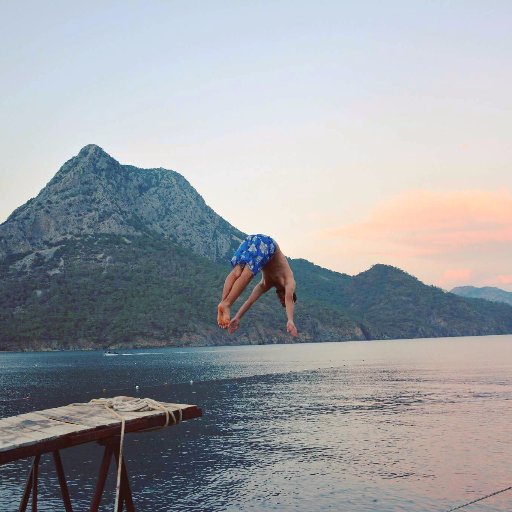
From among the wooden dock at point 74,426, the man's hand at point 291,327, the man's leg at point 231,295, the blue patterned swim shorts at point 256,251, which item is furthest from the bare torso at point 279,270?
the wooden dock at point 74,426

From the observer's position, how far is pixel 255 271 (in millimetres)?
9961

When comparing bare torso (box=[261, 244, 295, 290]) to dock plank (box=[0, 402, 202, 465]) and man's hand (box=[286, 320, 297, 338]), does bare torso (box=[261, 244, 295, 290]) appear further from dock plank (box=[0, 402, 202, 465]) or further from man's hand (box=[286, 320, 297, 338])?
dock plank (box=[0, 402, 202, 465])

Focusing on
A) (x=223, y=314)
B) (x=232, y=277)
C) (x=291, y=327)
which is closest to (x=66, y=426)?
(x=223, y=314)

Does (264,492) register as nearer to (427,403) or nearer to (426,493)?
(426,493)

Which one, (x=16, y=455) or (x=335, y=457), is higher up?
(x=16, y=455)

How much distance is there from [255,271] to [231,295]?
0.67m

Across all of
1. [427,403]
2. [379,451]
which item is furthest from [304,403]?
[379,451]

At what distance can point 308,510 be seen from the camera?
158 ft

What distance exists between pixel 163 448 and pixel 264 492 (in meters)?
24.6

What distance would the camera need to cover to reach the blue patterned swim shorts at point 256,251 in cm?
995

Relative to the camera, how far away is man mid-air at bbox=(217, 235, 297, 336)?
9.95 m

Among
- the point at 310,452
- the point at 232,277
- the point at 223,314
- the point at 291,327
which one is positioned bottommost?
the point at 310,452

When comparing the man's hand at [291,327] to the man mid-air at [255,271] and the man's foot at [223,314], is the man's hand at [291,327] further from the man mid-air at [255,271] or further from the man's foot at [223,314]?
the man's foot at [223,314]

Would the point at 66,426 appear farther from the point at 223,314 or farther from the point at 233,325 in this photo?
the point at 223,314
